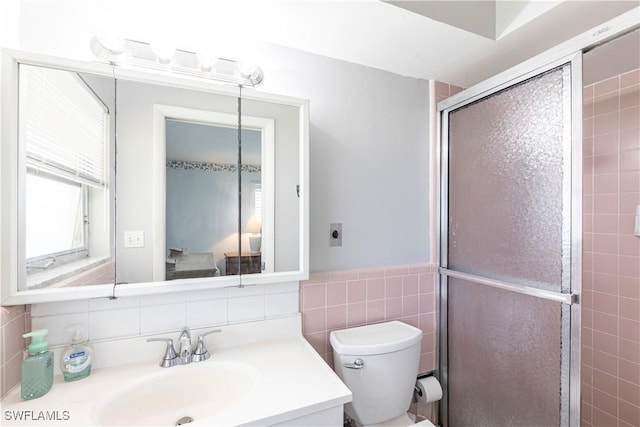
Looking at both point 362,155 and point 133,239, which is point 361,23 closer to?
point 362,155

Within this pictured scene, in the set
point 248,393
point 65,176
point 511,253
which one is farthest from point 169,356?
point 511,253

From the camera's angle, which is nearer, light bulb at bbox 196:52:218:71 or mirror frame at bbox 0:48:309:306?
mirror frame at bbox 0:48:309:306

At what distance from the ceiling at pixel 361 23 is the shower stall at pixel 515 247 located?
0.20m

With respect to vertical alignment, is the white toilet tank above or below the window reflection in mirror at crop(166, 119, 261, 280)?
below

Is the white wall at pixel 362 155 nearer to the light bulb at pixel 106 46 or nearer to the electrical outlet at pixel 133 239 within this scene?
the light bulb at pixel 106 46

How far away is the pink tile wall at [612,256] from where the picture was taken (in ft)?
4.99

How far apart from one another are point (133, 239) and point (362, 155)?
1036 millimetres

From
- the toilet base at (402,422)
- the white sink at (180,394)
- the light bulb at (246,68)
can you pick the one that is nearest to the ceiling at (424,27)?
the light bulb at (246,68)

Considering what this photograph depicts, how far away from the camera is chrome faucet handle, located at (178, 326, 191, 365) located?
101cm

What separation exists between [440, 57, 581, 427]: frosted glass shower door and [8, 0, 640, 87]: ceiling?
8.5 inches

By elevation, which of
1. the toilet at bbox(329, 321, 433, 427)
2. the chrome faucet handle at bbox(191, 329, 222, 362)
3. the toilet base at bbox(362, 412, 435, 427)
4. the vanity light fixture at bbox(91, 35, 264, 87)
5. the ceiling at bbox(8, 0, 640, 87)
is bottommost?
the toilet base at bbox(362, 412, 435, 427)

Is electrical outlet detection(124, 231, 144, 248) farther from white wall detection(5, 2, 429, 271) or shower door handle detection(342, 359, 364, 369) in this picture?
shower door handle detection(342, 359, 364, 369)

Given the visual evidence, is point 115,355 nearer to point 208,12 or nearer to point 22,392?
point 22,392

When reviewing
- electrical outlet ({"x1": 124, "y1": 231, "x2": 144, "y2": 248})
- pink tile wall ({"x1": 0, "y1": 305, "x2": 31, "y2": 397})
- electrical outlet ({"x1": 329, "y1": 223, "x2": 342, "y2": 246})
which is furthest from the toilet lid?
pink tile wall ({"x1": 0, "y1": 305, "x2": 31, "y2": 397})
